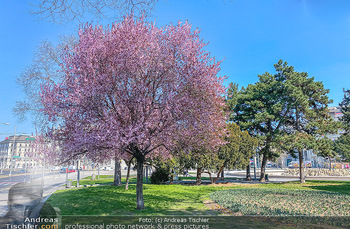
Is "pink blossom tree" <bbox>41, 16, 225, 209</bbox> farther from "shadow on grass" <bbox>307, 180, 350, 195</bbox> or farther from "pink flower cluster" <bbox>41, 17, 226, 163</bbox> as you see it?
"shadow on grass" <bbox>307, 180, 350, 195</bbox>

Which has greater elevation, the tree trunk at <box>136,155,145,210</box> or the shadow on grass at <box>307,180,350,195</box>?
the tree trunk at <box>136,155,145,210</box>

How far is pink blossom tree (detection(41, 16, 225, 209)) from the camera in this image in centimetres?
953

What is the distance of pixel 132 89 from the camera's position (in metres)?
10.1

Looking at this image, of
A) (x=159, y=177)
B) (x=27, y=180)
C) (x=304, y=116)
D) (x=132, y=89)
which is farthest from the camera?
(x=304, y=116)

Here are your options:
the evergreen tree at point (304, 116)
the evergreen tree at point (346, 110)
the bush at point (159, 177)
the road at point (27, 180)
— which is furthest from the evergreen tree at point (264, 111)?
the road at point (27, 180)

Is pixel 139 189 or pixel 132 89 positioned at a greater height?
pixel 132 89

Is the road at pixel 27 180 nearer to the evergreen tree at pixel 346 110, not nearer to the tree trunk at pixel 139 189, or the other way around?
the tree trunk at pixel 139 189

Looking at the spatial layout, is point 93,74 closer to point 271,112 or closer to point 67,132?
point 67,132

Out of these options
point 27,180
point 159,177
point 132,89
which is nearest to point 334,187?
point 159,177

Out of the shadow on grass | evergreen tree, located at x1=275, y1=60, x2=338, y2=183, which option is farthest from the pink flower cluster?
evergreen tree, located at x1=275, y1=60, x2=338, y2=183

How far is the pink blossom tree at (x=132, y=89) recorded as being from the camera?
9531 millimetres

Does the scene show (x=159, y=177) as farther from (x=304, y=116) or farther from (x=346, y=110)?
(x=346, y=110)

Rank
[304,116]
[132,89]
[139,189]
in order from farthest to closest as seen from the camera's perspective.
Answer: [304,116], [139,189], [132,89]

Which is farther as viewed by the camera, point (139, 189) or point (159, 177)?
point (159, 177)
